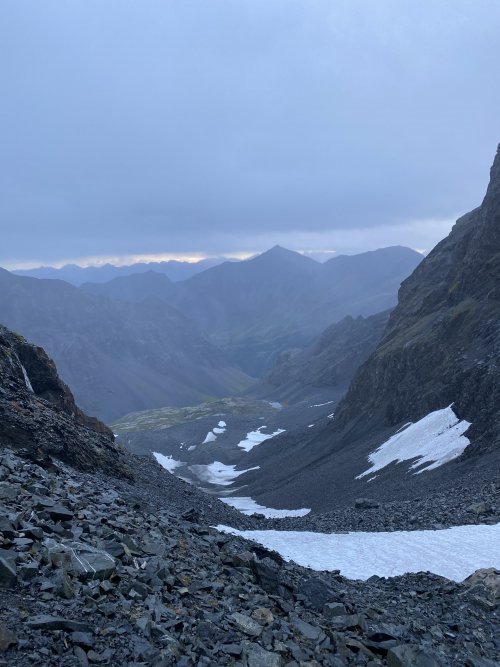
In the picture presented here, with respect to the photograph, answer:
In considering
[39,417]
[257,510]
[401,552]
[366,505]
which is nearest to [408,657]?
[401,552]

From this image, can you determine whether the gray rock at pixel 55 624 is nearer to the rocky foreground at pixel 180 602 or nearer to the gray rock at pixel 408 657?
the rocky foreground at pixel 180 602

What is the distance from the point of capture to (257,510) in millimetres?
71125

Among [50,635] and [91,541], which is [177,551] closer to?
[91,541]

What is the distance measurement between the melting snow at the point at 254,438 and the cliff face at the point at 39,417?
99.6 meters

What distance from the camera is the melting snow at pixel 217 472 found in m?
114

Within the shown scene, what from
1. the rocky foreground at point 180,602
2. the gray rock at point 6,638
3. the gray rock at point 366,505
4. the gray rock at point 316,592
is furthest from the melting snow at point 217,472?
the gray rock at point 6,638

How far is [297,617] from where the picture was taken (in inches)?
585

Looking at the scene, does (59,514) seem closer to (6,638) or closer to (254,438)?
(6,638)

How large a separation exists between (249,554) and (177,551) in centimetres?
242

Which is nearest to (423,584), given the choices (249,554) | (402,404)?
(249,554)

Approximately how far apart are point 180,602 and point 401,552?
14.8 m

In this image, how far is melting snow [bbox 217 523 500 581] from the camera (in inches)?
918

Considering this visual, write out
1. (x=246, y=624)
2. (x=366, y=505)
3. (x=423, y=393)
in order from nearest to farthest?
(x=246, y=624), (x=366, y=505), (x=423, y=393)

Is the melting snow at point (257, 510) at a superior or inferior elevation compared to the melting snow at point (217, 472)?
superior
